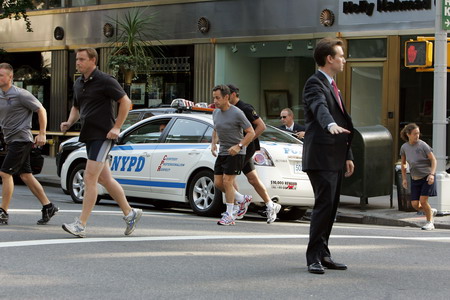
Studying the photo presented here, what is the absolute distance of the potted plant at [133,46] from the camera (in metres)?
22.0

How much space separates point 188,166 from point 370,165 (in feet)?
11.0

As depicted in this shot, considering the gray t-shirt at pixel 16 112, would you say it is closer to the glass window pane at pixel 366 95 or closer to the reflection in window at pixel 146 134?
the reflection in window at pixel 146 134

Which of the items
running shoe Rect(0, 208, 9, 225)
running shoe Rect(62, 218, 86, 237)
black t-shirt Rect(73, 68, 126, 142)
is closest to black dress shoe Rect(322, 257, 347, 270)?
running shoe Rect(62, 218, 86, 237)

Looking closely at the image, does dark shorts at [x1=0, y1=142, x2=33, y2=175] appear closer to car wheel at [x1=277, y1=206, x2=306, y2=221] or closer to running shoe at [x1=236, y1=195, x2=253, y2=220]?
running shoe at [x1=236, y1=195, x2=253, y2=220]

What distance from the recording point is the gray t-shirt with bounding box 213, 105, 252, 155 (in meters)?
11.1

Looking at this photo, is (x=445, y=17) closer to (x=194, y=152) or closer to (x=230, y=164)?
(x=194, y=152)

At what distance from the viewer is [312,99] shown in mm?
7148

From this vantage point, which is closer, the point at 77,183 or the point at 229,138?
the point at 229,138

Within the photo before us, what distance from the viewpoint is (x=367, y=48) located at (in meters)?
19.3

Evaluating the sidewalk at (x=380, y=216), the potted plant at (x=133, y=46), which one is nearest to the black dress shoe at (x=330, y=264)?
the sidewalk at (x=380, y=216)

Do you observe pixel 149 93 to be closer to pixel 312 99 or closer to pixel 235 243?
pixel 235 243

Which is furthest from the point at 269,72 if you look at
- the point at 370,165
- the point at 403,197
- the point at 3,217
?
the point at 3,217

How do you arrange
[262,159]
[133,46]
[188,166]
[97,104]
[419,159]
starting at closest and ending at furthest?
[97,104]
[262,159]
[188,166]
[419,159]
[133,46]

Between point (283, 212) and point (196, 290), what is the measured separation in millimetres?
6877
